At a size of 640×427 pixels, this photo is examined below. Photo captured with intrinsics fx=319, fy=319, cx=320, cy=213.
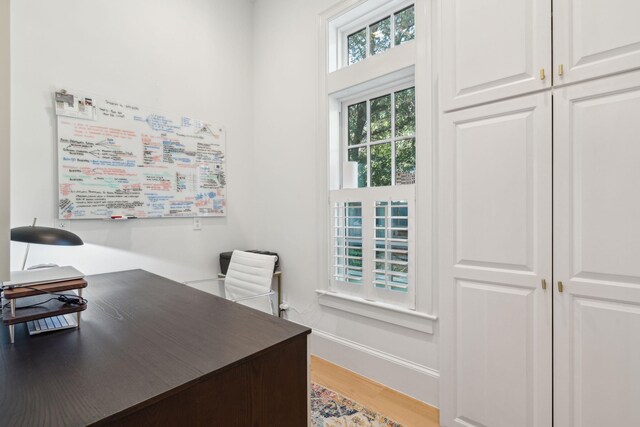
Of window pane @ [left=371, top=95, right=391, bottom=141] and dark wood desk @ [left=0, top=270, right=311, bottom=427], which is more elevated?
window pane @ [left=371, top=95, right=391, bottom=141]

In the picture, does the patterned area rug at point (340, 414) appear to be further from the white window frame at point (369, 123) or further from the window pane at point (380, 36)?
the window pane at point (380, 36)

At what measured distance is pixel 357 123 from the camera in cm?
251

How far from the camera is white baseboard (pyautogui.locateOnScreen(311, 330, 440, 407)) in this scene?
1.94 m

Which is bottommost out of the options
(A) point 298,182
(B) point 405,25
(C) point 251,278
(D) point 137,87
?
(C) point 251,278

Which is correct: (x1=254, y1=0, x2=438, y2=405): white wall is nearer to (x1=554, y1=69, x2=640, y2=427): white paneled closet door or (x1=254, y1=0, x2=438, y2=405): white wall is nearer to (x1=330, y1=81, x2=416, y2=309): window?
(x1=330, y1=81, x2=416, y2=309): window

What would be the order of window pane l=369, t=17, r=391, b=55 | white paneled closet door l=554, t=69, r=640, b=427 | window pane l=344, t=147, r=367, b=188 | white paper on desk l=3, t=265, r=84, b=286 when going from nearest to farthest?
white paper on desk l=3, t=265, r=84, b=286 < white paneled closet door l=554, t=69, r=640, b=427 < window pane l=369, t=17, r=391, b=55 < window pane l=344, t=147, r=367, b=188

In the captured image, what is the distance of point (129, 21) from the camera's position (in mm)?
2309

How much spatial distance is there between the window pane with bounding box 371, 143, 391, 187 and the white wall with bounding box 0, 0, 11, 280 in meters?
1.97

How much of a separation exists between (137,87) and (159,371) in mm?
2225

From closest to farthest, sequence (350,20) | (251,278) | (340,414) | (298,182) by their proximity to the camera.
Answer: (340,414)
(251,278)
(350,20)
(298,182)

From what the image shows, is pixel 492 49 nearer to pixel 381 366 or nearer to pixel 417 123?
pixel 417 123

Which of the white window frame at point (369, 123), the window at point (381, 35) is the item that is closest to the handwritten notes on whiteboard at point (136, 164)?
the white window frame at point (369, 123)

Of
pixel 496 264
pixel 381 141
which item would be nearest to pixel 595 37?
pixel 496 264

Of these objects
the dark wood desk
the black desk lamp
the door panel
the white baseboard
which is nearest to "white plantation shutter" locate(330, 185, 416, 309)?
the white baseboard
